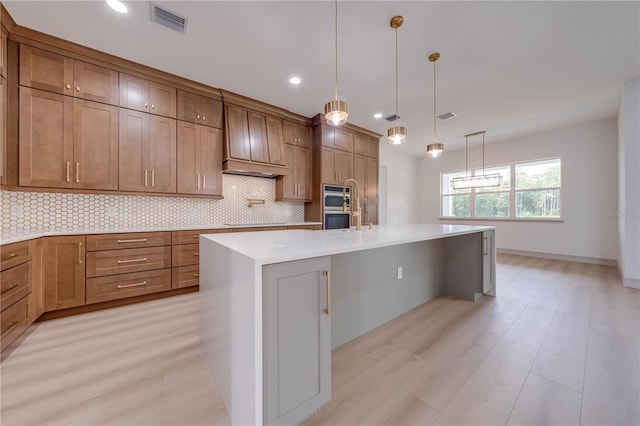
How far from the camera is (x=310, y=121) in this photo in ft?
15.2

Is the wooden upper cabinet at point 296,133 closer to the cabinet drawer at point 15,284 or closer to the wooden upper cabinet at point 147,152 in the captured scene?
the wooden upper cabinet at point 147,152

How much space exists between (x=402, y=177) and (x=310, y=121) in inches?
150

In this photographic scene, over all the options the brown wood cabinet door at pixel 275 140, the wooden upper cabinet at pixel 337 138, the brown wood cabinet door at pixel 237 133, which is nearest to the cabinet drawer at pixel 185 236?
the brown wood cabinet door at pixel 237 133

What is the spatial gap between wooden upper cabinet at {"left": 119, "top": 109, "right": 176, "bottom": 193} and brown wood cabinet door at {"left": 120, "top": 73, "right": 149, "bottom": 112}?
0.08 metres

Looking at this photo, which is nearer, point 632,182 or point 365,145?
point 632,182

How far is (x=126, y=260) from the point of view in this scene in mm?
2674

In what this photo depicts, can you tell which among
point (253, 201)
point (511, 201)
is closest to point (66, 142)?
point (253, 201)

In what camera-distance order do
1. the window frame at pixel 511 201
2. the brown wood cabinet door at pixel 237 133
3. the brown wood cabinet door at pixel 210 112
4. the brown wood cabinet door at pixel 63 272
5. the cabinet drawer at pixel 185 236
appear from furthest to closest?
the window frame at pixel 511 201 → the brown wood cabinet door at pixel 237 133 → the brown wood cabinet door at pixel 210 112 → the cabinet drawer at pixel 185 236 → the brown wood cabinet door at pixel 63 272

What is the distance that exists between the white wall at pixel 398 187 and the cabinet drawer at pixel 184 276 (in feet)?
15.6

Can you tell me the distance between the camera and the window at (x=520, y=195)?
5336 millimetres

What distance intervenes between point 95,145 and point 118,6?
4.55 ft

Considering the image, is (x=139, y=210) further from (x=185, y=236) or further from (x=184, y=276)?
(x=184, y=276)

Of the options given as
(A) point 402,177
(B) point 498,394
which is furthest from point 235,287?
(A) point 402,177

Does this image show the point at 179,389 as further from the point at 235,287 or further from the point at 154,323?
the point at 154,323
